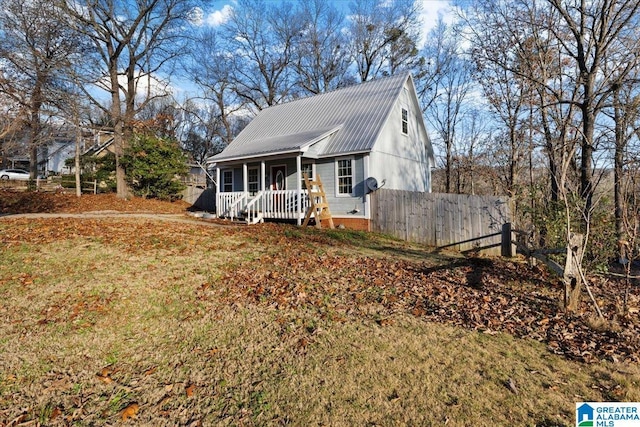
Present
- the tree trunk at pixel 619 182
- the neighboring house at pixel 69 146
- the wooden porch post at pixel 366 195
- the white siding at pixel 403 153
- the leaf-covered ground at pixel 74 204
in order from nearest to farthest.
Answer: the tree trunk at pixel 619 182 → the wooden porch post at pixel 366 195 → the white siding at pixel 403 153 → the leaf-covered ground at pixel 74 204 → the neighboring house at pixel 69 146

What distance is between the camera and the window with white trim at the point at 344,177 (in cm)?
1416

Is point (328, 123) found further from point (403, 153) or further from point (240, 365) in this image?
point (240, 365)

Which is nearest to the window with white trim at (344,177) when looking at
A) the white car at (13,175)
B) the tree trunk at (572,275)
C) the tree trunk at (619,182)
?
the tree trunk at (619,182)

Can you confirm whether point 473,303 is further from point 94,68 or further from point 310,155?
point 94,68

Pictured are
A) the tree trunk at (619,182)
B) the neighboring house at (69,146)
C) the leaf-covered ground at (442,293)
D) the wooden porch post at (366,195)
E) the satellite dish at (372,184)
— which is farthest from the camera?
the neighboring house at (69,146)

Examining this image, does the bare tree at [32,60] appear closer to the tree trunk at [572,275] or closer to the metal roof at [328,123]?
the metal roof at [328,123]

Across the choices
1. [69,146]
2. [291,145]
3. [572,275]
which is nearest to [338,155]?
[291,145]

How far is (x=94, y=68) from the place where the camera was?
20.0 meters

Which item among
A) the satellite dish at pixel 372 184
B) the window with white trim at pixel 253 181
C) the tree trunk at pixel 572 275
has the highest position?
the window with white trim at pixel 253 181

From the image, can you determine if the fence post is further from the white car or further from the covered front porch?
the white car
